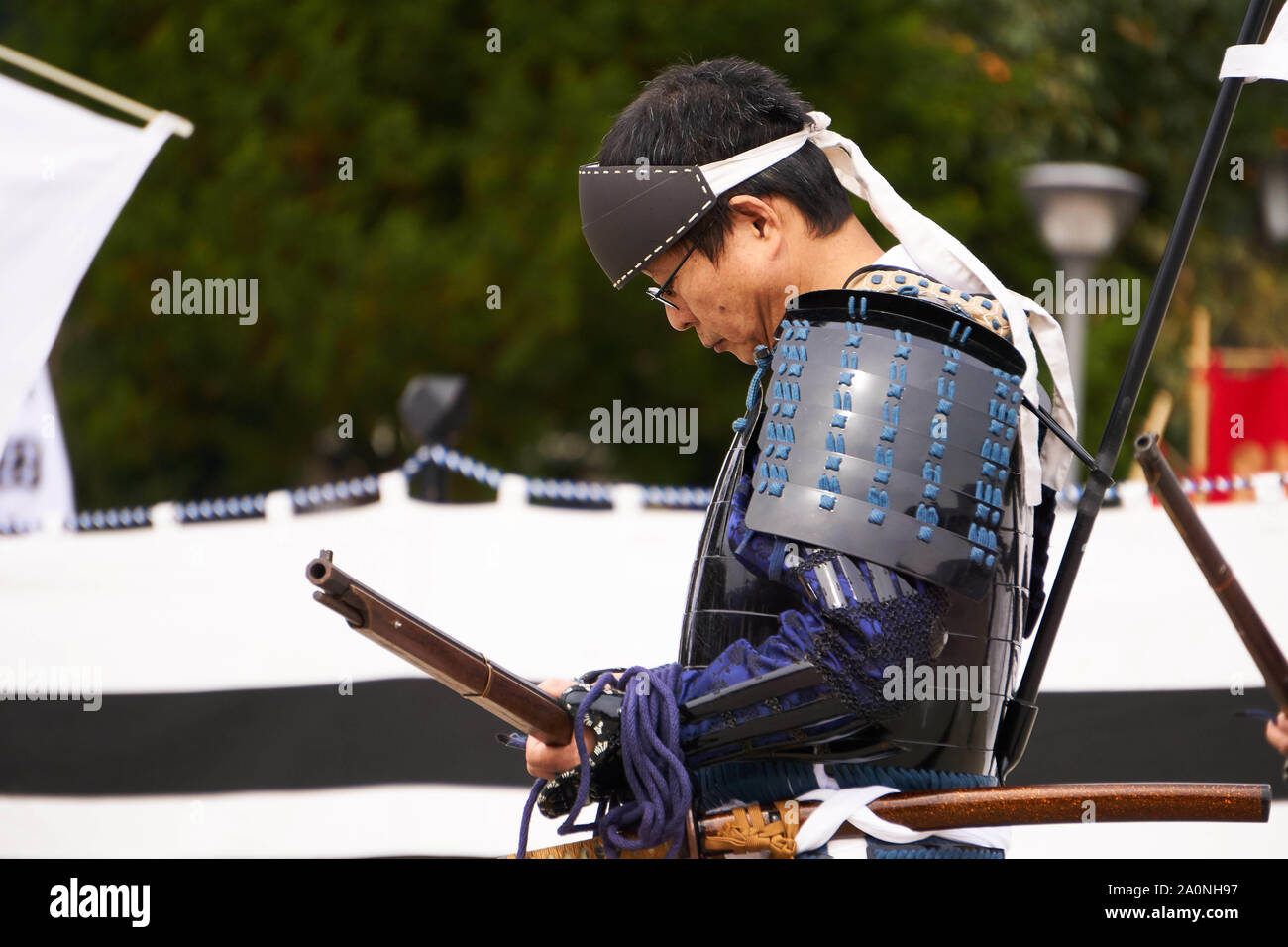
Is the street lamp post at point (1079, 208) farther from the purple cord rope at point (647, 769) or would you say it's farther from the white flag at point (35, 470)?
the purple cord rope at point (647, 769)

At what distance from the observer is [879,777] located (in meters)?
2.00

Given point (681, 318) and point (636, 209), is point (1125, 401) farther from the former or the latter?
point (636, 209)

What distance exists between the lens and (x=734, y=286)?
2.12m

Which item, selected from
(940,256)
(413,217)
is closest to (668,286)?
(940,256)

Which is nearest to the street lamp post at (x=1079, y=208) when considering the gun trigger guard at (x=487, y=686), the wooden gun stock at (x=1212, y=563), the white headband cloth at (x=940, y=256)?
the wooden gun stock at (x=1212, y=563)

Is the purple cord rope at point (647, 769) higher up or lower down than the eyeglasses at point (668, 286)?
lower down

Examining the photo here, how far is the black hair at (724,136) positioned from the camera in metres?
2.09

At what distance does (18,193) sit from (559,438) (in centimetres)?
701

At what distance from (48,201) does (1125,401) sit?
3.33 m

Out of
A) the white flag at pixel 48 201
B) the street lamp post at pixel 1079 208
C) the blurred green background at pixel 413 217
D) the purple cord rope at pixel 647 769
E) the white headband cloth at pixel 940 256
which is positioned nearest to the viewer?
the purple cord rope at pixel 647 769

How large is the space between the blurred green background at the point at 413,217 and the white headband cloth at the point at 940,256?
6534 mm

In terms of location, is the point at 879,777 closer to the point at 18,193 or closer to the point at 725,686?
the point at 725,686

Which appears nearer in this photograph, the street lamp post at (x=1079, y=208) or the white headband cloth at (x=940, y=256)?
the white headband cloth at (x=940, y=256)
